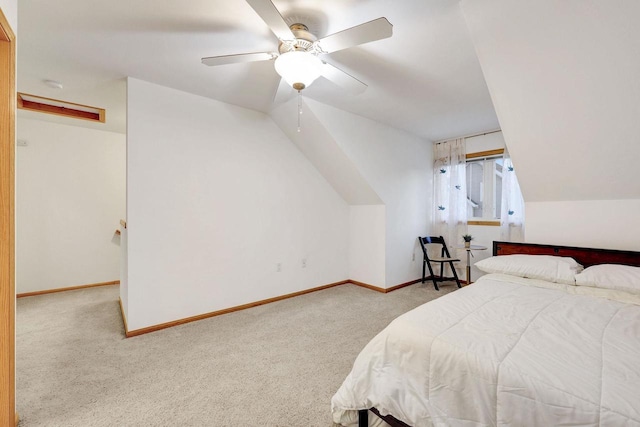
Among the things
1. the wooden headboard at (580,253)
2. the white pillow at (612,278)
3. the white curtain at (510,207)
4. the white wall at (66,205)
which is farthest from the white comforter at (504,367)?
the white wall at (66,205)

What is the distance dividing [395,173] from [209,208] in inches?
97.1

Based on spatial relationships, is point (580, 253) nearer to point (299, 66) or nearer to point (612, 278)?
point (612, 278)

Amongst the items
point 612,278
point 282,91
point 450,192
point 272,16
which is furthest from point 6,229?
point 450,192

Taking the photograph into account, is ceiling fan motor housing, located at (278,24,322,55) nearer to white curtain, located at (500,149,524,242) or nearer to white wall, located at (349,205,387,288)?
white wall, located at (349,205,387,288)

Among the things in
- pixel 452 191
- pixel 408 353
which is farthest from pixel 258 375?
pixel 452 191

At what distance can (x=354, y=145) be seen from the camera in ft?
10.6

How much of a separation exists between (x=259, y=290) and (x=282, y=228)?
782mm

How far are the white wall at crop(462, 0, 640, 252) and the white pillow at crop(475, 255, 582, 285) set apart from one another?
55cm

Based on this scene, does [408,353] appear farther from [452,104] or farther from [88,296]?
[88,296]

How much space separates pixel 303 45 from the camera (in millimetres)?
1654

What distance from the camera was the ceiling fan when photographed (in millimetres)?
1338

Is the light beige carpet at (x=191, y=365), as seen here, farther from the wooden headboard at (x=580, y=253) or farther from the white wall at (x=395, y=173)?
the wooden headboard at (x=580, y=253)

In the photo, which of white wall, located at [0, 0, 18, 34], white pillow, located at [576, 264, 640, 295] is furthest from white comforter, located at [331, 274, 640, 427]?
white wall, located at [0, 0, 18, 34]

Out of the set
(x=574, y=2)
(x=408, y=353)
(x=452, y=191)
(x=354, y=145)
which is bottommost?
(x=408, y=353)
